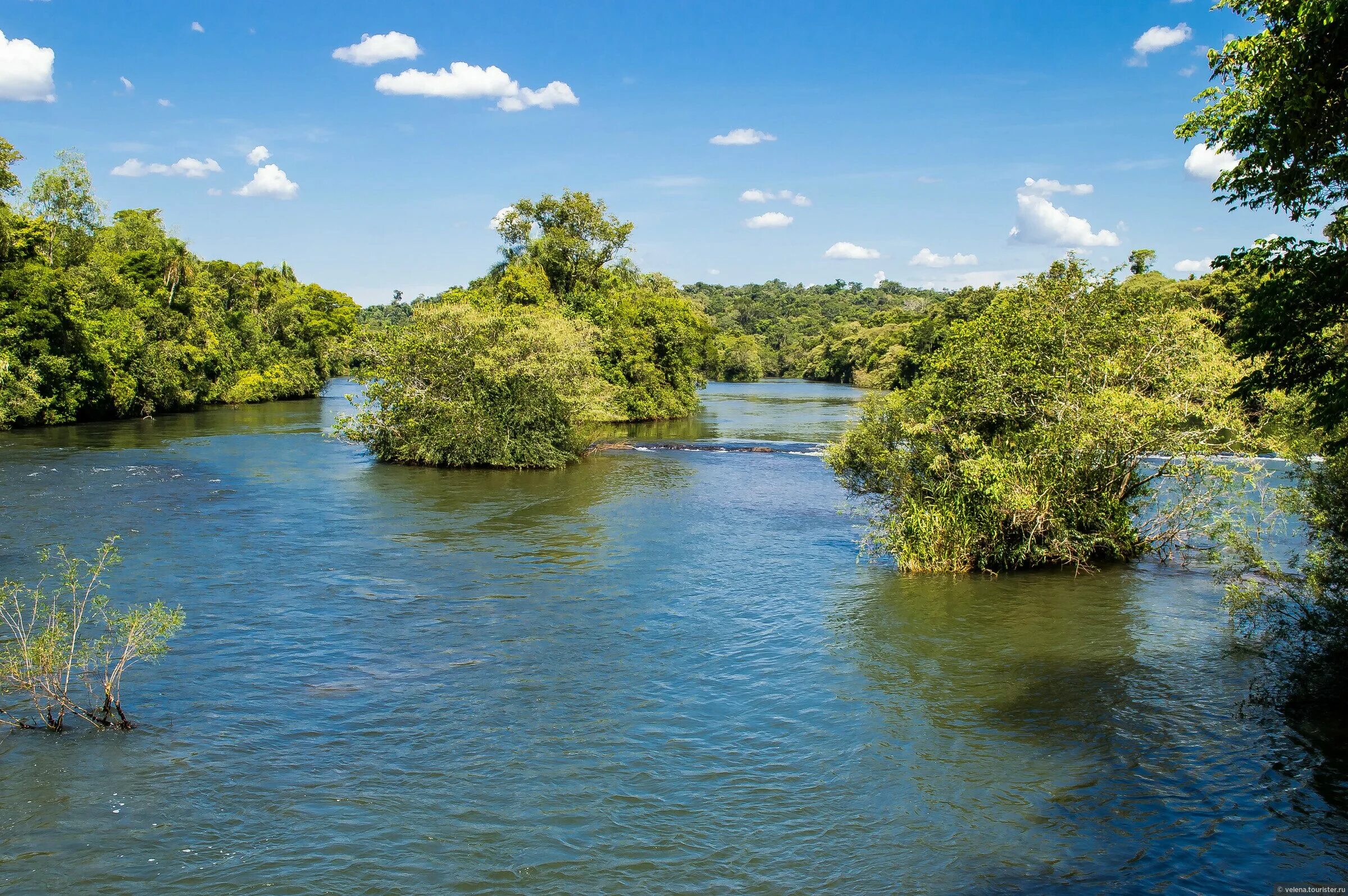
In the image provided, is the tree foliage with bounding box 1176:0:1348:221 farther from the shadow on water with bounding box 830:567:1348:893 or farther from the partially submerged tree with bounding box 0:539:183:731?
the partially submerged tree with bounding box 0:539:183:731

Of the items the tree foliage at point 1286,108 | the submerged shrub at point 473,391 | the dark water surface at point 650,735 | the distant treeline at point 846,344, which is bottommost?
the dark water surface at point 650,735

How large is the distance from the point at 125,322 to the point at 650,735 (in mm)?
53857

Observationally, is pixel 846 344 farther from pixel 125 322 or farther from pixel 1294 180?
pixel 1294 180

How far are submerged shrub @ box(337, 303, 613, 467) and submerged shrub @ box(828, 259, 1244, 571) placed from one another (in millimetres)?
19418

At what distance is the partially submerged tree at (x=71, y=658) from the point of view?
12.5 metres

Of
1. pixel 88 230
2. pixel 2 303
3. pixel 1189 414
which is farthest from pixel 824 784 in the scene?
pixel 88 230

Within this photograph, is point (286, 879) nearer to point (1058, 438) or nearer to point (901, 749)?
point (901, 749)

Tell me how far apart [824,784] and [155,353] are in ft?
193

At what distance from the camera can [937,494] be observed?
71.1 ft

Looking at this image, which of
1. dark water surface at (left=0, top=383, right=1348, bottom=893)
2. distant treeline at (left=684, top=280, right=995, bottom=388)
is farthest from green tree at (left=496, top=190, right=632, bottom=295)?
dark water surface at (left=0, top=383, right=1348, bottom=893)

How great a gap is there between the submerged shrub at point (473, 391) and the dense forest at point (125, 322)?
13.2 feet

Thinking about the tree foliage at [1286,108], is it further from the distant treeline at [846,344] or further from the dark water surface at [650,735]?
the distant treeline at [846,344]

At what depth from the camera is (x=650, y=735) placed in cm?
1341

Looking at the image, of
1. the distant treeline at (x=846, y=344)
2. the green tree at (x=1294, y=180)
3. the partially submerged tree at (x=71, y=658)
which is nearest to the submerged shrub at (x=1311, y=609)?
the green tree at (x=1294, y=180)
